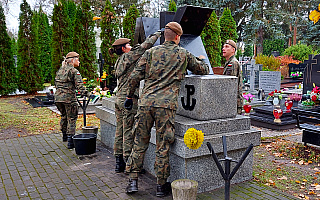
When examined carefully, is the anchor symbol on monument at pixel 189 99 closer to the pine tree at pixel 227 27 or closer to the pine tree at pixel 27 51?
the pine tree at pixel 27 51

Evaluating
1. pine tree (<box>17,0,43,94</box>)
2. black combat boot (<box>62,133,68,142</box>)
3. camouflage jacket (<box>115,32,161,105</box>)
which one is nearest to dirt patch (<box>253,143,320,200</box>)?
camouflage jacket (<box>115,32,161,105</box>)

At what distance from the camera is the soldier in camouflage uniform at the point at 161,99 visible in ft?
13.1

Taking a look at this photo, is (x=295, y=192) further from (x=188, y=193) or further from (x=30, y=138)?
(x=30, y=138)

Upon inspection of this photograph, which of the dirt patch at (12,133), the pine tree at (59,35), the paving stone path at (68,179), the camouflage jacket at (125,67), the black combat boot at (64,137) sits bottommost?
the paving stone path at (68,179)

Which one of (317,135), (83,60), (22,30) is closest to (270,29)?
(83,60)

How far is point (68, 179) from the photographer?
4.75 metres

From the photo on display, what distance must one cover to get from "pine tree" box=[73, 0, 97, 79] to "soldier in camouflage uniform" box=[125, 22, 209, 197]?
11879 mm

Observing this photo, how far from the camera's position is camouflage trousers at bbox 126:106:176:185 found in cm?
402


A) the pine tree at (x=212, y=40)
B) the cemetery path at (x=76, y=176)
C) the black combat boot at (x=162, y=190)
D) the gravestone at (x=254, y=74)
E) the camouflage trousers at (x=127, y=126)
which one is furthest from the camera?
the pine tree at (x=212, y=40)

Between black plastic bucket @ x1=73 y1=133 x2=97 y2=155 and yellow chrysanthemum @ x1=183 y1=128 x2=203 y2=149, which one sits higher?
yellow chrysanthemum @ x1=183 y1=128 x2=203 y2=149

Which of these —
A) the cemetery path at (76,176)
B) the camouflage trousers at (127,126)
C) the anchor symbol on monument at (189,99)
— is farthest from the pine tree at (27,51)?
the anchor symbol on monument at (189,99)

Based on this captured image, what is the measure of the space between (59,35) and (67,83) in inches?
423

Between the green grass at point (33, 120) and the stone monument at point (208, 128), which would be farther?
the green grass at point (33, 120)

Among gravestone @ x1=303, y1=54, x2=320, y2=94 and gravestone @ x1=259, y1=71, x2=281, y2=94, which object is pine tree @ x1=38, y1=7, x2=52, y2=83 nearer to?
gravestone @ x1=259, y1=71, x2=281, y2=94
